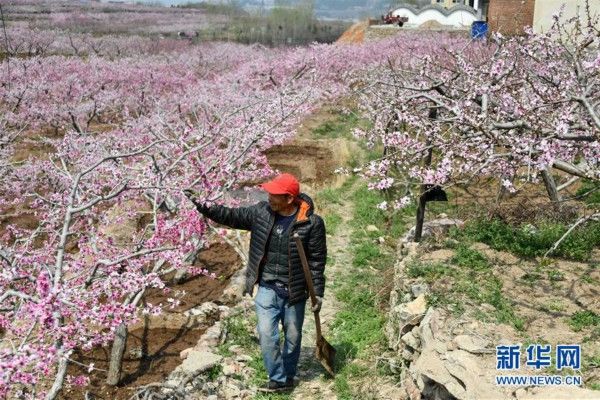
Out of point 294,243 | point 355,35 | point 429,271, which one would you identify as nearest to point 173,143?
point 294,243

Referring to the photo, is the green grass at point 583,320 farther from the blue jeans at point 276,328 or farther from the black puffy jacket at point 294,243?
the blue jeans at point 276,328

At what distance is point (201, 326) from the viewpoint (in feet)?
24.3

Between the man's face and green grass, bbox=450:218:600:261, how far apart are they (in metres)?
3.05

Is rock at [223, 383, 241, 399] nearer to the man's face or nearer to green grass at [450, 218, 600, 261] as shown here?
the man's face

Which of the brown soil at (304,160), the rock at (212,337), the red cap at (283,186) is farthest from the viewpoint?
the brown soil at (304,160)

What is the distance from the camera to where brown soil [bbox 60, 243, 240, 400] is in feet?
19.8

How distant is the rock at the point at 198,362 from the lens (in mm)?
5840

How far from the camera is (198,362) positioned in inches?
235

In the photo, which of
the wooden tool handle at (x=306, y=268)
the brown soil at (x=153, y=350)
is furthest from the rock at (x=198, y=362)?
the wooden tool handle at (x=306, y=268)

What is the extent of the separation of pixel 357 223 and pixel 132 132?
7.21 m

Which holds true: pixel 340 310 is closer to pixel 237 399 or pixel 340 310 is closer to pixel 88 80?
pixel 237 399

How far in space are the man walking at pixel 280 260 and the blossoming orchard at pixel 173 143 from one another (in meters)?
0.62

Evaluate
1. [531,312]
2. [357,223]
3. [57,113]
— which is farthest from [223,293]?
[57,113]

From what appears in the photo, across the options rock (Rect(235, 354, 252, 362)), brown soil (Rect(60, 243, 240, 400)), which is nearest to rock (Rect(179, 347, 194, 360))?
brown soil (Rect(60, 243, 240, 400))
